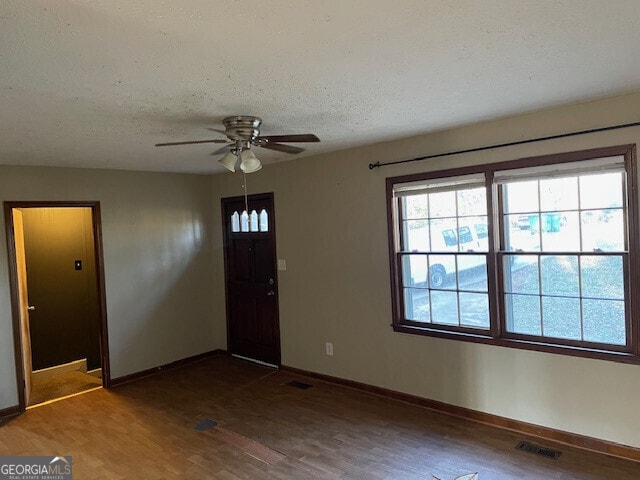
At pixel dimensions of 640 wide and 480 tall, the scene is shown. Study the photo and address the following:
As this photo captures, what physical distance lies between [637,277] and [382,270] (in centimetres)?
194

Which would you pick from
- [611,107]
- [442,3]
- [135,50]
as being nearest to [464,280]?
[611,107]

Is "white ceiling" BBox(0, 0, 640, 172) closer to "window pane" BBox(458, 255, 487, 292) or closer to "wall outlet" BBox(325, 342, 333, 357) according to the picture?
"window pane" BBox(458, 255, 487, 292)

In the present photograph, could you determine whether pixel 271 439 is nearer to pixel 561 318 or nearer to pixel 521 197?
pixel 561 318

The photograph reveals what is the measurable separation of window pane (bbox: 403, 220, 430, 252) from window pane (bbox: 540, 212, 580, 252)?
0.95 meters

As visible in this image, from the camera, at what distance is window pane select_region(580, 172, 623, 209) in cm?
298

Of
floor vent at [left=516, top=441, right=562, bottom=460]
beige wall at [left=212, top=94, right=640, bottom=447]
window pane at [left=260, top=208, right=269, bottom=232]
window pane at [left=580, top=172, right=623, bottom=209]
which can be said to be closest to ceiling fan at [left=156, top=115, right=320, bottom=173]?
beige wall at [left=212, top=94, right=640, bottom=447]

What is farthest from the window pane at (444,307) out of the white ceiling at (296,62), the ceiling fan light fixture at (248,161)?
the ceiling fan light fixture at (248,161)

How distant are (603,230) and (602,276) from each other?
31cm

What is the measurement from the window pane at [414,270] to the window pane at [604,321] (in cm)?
124

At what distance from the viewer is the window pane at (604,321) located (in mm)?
3010

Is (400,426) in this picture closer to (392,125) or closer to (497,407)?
(497,407)

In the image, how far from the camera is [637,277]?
2898 mm

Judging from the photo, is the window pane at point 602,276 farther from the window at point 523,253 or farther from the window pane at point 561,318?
the window pane at point 561,318

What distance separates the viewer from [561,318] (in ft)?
10.6
